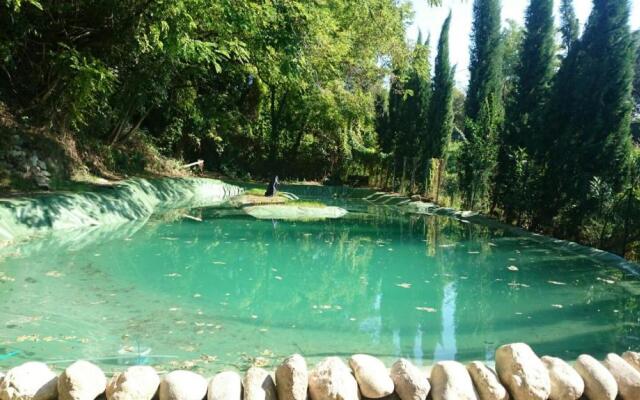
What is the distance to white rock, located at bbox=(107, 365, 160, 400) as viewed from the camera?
2.37 m

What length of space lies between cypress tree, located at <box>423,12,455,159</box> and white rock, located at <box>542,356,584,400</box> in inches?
627

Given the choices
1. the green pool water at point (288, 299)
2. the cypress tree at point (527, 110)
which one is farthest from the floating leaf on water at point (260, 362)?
the cypress tree at point (527, 110)

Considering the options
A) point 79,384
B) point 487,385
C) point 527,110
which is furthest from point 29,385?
point 527,110

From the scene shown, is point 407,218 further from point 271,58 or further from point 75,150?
point 75,150

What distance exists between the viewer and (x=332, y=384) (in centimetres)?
247

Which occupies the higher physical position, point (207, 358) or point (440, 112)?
point (440, 112)

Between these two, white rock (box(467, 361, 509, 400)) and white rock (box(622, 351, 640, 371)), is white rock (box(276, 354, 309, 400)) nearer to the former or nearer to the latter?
white rock (box(467, 361, 509, 400))

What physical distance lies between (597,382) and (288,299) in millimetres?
3227

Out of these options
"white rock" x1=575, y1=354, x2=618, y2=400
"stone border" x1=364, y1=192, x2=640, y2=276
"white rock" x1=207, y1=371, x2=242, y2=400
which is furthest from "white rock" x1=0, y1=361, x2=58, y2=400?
"stone border" x1=364, y1=192, x2=640, y2=276

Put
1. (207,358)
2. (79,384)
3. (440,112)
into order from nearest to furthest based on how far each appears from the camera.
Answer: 1. (79,384)
2. (207,358)
3. (440,112)

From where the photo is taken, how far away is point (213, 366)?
3.47m

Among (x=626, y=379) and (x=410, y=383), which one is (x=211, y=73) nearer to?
(x=410, y=383)

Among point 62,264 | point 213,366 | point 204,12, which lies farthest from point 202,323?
point 204,12

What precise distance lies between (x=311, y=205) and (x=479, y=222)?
4.09 metres
